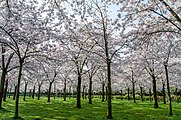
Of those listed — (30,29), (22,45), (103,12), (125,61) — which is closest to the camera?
(30,29)

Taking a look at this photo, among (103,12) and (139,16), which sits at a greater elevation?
(103,12)

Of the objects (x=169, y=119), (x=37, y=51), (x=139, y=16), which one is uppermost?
(x=139, y=16)

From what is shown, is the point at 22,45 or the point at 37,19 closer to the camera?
the point at 37,19

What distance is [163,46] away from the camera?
1042 inches

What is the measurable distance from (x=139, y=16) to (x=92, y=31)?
11.0 metres

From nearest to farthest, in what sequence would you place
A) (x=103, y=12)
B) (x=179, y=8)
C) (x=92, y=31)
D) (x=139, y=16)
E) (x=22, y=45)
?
(x=179, y=8) < (x=139, y=16) < (x=22, y=45) < (x=103, y=12) < (x=92, y=31)

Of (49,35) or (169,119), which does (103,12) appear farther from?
(169,119)

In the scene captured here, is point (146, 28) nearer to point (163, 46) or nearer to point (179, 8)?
point (179, 8)

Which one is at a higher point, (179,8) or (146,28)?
(179,8)

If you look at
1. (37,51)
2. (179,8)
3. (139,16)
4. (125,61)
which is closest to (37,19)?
(37,51)

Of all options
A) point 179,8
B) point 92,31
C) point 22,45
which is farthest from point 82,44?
point 179,8

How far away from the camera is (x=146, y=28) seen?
1291cm

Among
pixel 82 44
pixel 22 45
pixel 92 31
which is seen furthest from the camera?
pixel 82 44

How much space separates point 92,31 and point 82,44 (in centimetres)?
335
